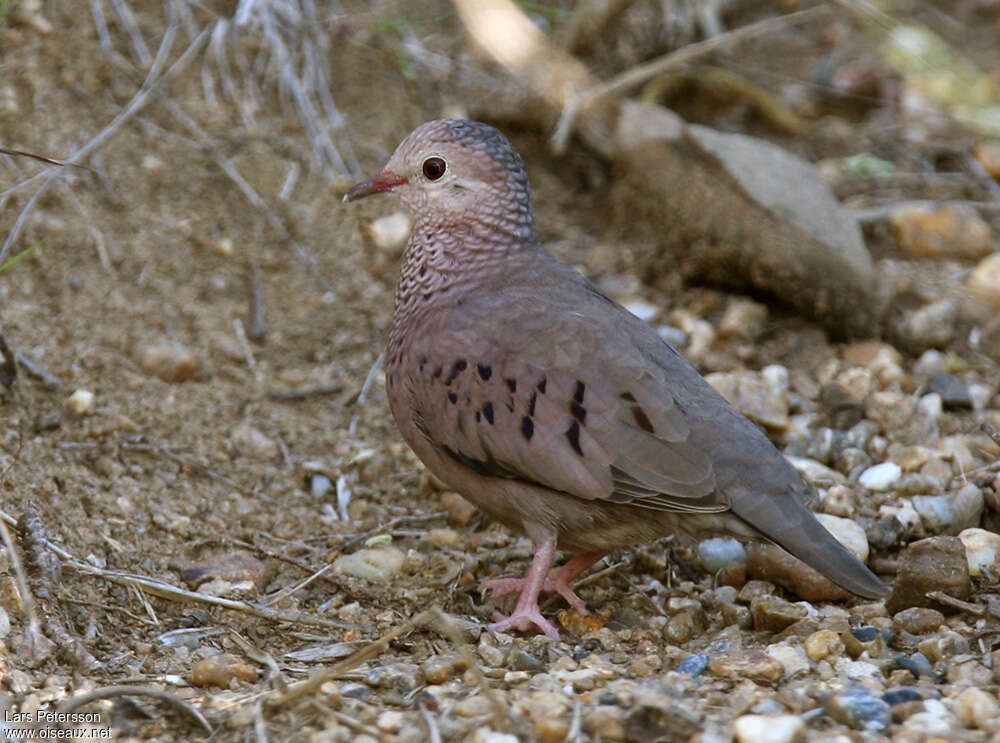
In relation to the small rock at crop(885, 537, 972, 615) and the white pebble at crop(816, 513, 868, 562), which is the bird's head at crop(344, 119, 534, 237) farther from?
the small rock at crop(885, 537, 972, 615)

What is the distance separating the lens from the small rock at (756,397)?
4.67 metres

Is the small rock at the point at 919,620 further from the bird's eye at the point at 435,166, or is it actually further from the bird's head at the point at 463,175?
the bird's eye at the point at 435,166

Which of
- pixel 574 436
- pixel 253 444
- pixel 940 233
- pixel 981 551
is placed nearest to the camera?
pixel 574 436

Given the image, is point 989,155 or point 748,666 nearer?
point 748,666

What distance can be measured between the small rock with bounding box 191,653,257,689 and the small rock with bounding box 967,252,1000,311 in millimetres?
3606

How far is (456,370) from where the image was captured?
12.2ft

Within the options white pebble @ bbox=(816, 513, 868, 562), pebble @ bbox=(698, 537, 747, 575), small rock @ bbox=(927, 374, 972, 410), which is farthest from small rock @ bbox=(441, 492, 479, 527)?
small rock @ bbox=(927, 374, 972, 410)

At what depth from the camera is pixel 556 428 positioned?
3555mm

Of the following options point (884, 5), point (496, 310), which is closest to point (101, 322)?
point (496, 310)

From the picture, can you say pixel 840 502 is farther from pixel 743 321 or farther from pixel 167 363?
pixel 167 363

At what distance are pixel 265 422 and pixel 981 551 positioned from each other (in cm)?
255

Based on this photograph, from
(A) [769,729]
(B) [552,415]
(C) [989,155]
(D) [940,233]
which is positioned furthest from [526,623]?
(C) [989,155]

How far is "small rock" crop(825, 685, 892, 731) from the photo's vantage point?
289 cm

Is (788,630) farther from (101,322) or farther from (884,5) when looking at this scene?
(884,5)
